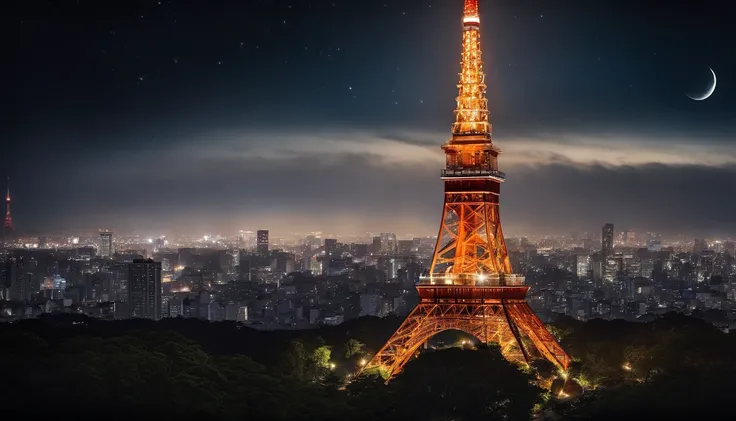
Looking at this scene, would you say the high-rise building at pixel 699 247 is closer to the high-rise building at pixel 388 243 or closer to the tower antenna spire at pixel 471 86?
the high-rise building at pixel 388 243

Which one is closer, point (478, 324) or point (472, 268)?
point (478, 324)

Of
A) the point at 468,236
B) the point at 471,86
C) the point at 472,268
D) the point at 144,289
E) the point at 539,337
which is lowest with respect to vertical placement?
the point at 539,337

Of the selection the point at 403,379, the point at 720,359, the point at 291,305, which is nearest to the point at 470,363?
the point at 403,379

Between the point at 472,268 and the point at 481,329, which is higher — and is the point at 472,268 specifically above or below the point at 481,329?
above

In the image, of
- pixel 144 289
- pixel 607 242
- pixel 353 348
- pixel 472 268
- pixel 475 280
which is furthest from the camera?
pixel 607 242

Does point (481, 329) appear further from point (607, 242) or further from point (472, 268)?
point (607, 242)

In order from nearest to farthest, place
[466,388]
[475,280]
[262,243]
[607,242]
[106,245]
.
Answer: [466,388], [475,280], [607,242], [106,245], [262,243]

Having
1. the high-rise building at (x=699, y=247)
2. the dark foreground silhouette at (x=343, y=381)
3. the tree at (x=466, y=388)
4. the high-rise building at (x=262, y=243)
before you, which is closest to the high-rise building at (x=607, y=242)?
the high-rise building at (x=699, y=247)

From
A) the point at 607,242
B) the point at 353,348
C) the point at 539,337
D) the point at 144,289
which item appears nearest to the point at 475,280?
the point at 539,337
